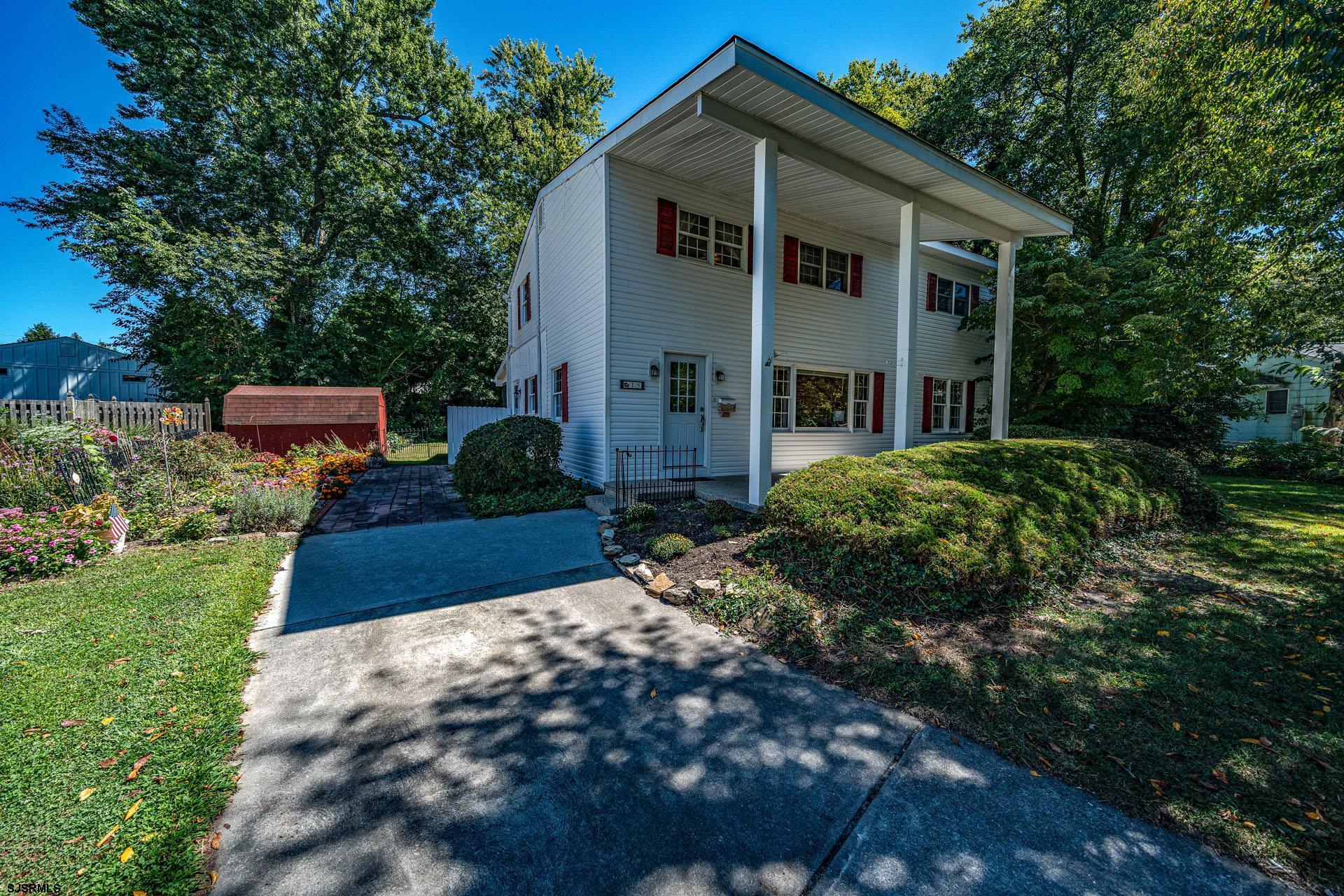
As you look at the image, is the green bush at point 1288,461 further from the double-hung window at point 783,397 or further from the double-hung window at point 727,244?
the double-hung window at point 727,244

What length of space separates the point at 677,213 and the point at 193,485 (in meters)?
8.70

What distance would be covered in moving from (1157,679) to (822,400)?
26.5 ft

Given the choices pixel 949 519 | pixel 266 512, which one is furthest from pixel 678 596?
pixel 266 512

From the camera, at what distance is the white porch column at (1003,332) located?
→ 9688 mm

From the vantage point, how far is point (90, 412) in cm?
723

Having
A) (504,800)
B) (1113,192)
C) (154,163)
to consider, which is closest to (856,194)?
(504,800)

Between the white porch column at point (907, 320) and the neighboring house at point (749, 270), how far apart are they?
0.03 meters

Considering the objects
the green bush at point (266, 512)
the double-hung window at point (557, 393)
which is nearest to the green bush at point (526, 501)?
the green bush at point (266, 512)

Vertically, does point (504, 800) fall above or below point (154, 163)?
below

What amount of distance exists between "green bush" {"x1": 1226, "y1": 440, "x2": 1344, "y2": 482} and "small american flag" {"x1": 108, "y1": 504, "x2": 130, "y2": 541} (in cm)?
2060

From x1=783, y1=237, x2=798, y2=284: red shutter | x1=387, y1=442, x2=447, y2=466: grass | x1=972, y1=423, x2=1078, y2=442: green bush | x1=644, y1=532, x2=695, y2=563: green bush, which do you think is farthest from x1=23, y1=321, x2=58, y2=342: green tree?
x1=972, y1=423, x2=1078, y2=442: green bush

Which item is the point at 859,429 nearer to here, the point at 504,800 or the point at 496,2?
the point at 504,800

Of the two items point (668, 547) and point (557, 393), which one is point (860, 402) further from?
point (668, 547)

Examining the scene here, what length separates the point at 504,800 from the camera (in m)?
2.13
